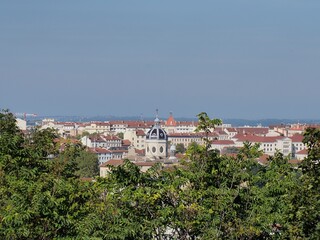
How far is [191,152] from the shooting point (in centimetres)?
994

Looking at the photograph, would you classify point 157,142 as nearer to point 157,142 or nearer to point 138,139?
point 157,142

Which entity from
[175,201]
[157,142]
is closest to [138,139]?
[157,142]

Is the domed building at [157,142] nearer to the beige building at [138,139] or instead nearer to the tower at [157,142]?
the tower at [157,142]

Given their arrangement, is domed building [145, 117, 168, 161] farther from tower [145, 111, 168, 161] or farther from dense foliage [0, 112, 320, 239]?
dense foliage [0, 112, 320, 239]

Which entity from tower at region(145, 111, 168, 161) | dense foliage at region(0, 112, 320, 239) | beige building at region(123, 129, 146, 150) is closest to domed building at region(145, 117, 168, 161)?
tower at region(145, 111, 168, 161)

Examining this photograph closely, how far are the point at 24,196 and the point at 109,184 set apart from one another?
1.23m

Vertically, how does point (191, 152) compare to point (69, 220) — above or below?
above

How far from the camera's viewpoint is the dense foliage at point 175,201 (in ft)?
27.6

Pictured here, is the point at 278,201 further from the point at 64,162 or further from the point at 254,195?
the point at 64,162

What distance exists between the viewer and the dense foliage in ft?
27.6

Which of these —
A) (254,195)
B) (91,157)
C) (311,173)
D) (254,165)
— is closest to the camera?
(311,173)

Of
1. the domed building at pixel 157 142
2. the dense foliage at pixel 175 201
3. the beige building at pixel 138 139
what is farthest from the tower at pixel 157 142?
the dense foliage at pixel 175 201

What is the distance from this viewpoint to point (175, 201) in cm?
922

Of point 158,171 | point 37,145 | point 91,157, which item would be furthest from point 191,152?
point 91,157
